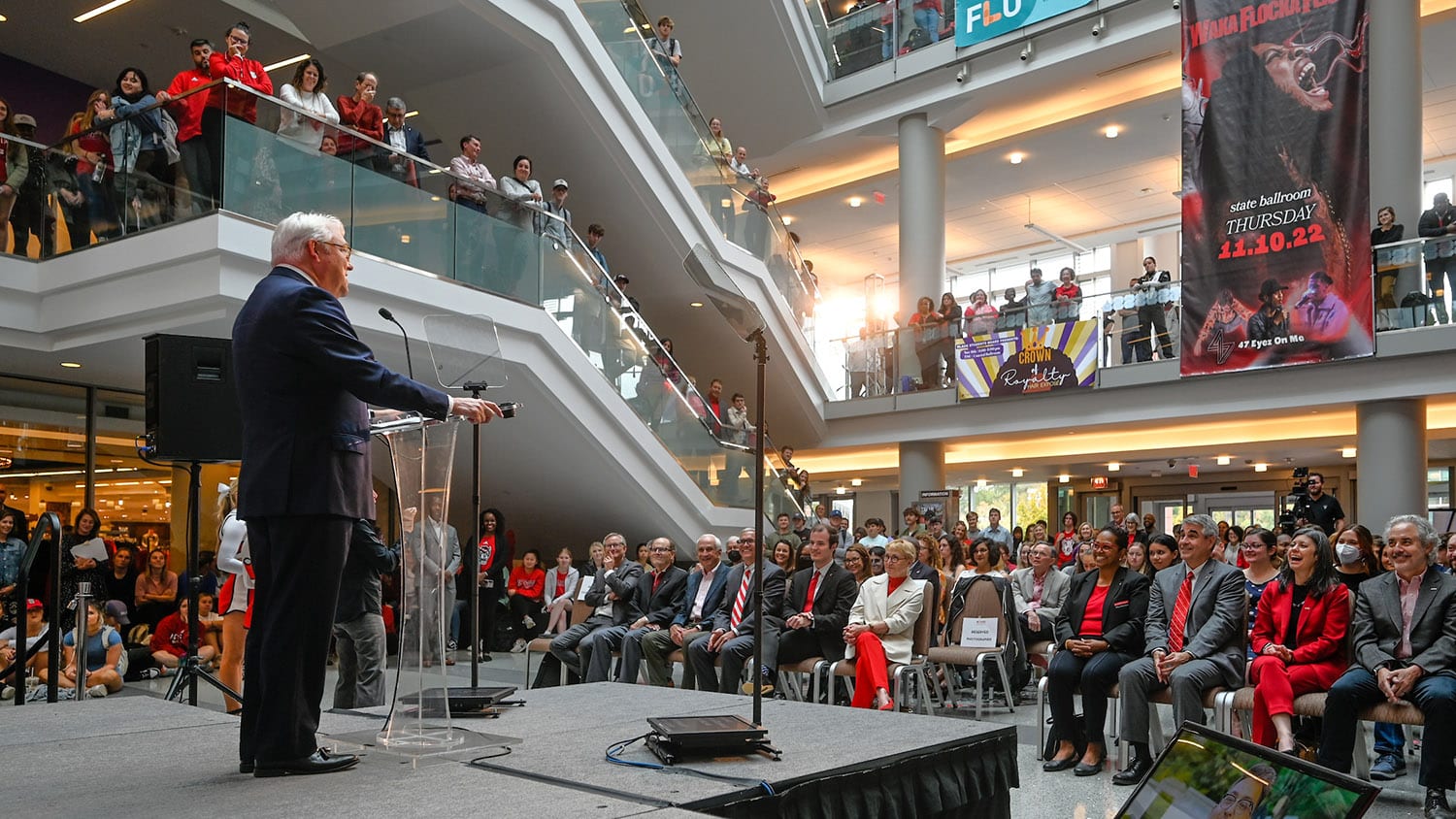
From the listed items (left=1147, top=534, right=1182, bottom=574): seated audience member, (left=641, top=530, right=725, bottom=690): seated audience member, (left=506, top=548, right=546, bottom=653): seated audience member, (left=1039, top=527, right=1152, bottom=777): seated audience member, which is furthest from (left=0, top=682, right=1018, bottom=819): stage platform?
(left=506, top=548, right=546, bottom=653): seated audience member

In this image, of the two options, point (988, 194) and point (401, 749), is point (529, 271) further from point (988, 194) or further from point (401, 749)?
point (988, 194)

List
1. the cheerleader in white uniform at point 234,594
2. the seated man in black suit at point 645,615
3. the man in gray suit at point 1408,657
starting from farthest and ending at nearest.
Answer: the seated man in black suit at point 645,615 → the cheerleader in white uniform at point 234,594 → the man in gray suit at point 1408,657

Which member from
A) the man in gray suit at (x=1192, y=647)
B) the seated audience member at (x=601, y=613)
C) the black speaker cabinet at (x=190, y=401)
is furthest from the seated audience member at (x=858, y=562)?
the black speaker cabinet at (x=190, y=401)

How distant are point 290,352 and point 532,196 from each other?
7.58 meters

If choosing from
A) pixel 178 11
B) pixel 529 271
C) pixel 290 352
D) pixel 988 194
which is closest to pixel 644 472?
pixel 529 271

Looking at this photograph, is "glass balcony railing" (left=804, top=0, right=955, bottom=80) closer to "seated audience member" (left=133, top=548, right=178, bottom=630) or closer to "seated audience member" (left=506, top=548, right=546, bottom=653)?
"seated audience member" (left=506, top=548, right=546, bottom=653)

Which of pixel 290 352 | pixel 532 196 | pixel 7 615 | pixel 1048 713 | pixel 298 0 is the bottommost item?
pixel 1048 713

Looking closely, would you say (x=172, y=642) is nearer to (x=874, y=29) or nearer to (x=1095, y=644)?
(x=1095, y=644)

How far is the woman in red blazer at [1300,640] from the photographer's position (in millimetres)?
4961

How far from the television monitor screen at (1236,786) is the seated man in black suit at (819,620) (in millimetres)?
4812

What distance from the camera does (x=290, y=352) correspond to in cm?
285

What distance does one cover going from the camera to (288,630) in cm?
283

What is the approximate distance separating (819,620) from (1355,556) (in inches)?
119

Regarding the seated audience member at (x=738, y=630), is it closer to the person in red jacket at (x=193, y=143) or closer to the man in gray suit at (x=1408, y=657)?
the man in gray suit at (x=1408, y=657)
